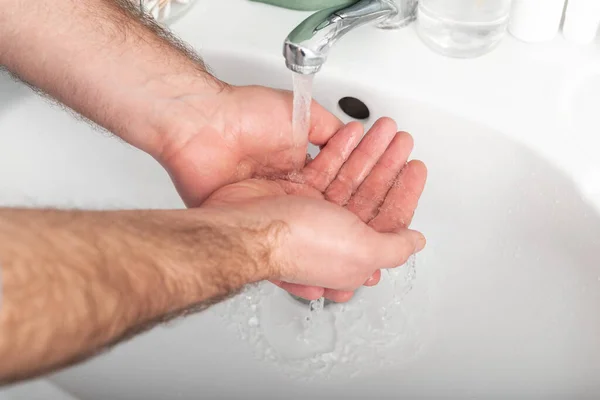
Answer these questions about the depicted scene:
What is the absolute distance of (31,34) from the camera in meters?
0.55

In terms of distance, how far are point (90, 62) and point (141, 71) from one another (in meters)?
0.04

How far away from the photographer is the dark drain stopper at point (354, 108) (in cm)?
60

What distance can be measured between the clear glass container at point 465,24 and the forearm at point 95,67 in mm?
201

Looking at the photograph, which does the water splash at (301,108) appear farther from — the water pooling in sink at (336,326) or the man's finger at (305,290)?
the man's finger at (305,290)

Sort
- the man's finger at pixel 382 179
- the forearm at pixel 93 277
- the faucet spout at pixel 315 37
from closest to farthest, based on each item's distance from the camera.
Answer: the forearm at pixel 93 277 < the faucet spout at pixel 315 37 < the man's finger at pixel 382 179

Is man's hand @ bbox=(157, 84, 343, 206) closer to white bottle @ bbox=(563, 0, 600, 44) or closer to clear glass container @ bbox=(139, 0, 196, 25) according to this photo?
clear glass container @ bbox=(139, 0, 196, 25)

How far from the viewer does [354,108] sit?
611 millimetres

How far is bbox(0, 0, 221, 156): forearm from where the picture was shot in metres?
0.55

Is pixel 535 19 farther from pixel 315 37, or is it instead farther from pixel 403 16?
pixel 315 37

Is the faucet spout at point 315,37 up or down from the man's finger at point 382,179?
up

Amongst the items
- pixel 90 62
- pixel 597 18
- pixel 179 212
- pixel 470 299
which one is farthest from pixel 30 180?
pixel 597 18

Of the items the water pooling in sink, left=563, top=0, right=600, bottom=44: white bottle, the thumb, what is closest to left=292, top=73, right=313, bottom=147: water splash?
the water pooling in sink

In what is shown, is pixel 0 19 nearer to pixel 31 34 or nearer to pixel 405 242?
pixel 31 34

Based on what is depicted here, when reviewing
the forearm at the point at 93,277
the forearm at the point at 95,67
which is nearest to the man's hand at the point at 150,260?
the forearm at the point at 93,277
